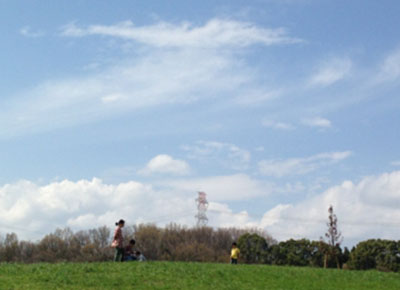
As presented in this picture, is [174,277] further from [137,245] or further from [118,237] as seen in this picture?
[137,245]

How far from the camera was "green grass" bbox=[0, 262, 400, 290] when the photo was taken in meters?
23.2

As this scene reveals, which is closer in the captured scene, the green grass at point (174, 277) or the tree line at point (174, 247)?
the green grass at point (174, 277)

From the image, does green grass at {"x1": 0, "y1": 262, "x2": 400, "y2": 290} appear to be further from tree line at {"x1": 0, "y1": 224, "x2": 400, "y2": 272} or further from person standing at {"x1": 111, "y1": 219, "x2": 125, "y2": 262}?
tree line at {"x1": 0, "y1": 224, "x2": 400, "y2": 272}

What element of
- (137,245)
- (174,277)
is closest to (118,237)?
(174,277)

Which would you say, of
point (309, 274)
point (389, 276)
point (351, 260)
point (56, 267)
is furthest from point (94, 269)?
point (351, 260)

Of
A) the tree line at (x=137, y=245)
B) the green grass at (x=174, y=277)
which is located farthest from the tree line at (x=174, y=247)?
the green grass at (x=174, y=277)

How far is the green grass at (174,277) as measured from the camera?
23172 mm

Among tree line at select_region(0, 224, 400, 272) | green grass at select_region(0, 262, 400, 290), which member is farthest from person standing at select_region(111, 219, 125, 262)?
tree line at select_region(0, 224, 400, 272)

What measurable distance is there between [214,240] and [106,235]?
19.2 meters

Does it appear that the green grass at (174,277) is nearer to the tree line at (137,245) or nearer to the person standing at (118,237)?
the person standing at (118,237)

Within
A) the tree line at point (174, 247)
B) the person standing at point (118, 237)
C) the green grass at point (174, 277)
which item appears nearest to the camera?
the green grass at point (174, 277)

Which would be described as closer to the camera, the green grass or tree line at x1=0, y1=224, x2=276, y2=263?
the green grass

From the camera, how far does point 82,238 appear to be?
9350 centimetres

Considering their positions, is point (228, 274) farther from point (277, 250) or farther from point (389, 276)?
point (277, 250)
